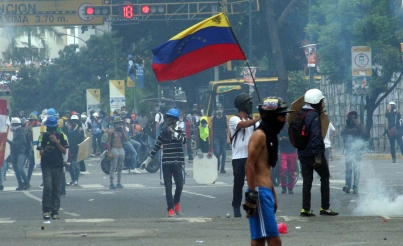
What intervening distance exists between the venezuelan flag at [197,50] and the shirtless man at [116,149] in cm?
747

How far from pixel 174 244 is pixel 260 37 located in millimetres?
31926

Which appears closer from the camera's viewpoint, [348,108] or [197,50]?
[197,50]

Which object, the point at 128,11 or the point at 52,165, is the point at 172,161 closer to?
the point at 52,165

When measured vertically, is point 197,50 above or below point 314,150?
above

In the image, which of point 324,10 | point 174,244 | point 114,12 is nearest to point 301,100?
point 174,244

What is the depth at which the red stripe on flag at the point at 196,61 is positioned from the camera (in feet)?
37.4

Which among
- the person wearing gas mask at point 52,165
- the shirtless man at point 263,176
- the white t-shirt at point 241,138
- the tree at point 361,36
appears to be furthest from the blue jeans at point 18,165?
the shirtless man at point 263,176

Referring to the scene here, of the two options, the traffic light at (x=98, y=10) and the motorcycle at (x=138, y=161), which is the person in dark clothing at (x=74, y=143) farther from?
the traffic light at (x=98, y=10)

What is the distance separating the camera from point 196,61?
37.9ft

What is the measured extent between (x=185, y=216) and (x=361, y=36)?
1345cm

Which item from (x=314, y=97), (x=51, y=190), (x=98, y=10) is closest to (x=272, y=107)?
(x=314, y=97)

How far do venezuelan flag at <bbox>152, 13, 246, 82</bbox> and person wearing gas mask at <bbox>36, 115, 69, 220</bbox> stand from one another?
8.79 feet

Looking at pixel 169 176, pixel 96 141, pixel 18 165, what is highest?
pixel 169 176

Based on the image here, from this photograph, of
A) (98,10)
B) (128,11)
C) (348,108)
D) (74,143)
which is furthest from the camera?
(348,108)
